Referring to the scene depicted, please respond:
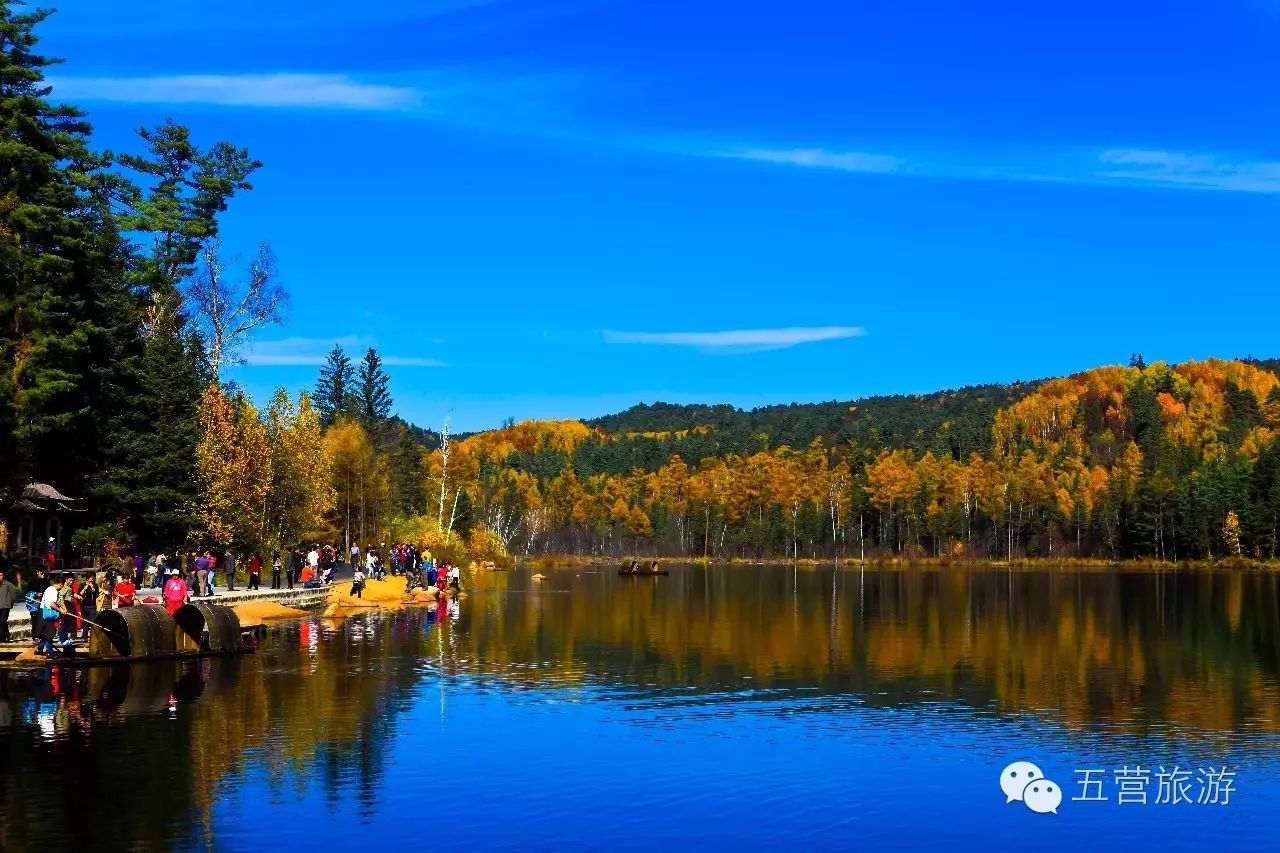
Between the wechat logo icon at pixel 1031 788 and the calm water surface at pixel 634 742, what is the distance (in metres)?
0.23

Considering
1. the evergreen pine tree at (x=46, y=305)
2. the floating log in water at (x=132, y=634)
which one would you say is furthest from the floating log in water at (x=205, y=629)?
the evergreen pine tree at (x=46, y=305)

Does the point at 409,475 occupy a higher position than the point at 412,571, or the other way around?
the point at 409,475

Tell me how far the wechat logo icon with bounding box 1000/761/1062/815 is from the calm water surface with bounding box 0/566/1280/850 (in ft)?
0.75

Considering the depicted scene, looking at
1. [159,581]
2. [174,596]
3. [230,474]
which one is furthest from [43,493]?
[174,596]

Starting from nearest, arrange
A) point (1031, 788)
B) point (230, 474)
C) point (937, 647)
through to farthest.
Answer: point (1031, 788), point (937, 647), point (230, 474)

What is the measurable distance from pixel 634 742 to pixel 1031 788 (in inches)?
290

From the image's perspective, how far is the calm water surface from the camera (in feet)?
59.9

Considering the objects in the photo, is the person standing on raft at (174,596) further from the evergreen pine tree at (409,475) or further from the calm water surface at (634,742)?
the evergreen pine tree at (409,475)

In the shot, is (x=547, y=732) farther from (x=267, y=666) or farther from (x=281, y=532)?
(x=281, y=532)

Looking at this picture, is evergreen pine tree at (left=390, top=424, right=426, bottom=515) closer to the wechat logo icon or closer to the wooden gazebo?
the wooden gazebo

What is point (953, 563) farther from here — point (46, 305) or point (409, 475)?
point (46, 305)

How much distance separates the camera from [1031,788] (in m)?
20.7

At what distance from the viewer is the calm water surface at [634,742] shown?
18266 mm

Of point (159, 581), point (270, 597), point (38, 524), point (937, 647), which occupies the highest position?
point (38, 524)
